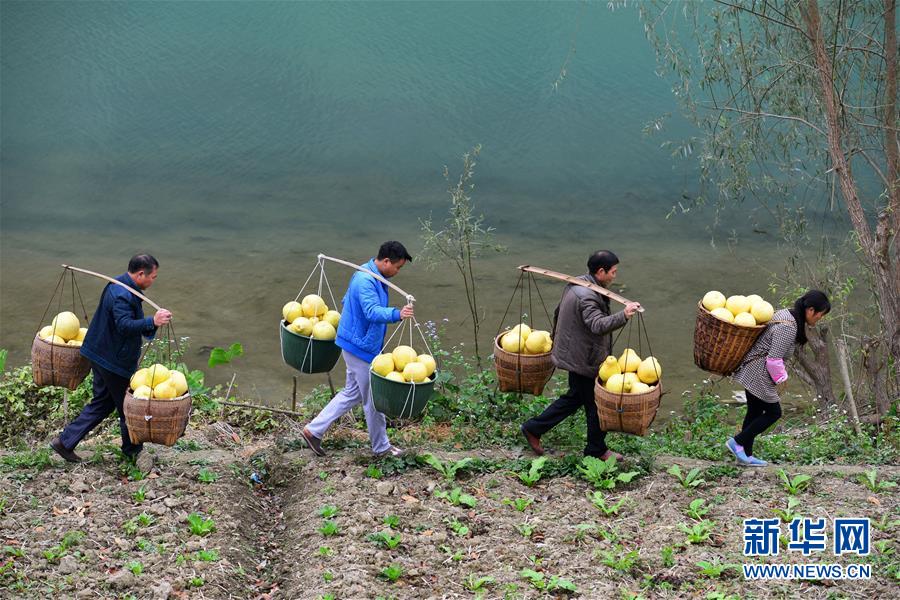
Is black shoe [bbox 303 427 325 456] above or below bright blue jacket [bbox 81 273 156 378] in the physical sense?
below

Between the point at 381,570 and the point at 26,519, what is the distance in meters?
2.20

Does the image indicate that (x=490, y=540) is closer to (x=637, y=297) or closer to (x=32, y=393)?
(x=32, y=393)

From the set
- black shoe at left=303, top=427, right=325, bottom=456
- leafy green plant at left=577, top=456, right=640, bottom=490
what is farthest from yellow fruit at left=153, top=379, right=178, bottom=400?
leafy green plant at left=577, top=456, right=640, bottom=490

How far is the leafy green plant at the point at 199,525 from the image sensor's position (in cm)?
612

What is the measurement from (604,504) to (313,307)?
2464 mm

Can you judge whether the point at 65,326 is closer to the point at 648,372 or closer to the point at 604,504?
the point at 604,504

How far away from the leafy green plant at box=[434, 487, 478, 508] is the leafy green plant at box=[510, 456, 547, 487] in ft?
1.38

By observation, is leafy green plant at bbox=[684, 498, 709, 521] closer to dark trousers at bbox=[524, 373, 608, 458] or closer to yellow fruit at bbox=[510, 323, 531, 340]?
dark trousers at bbox=[524, 373, 608, 458]

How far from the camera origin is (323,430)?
7.20 metres

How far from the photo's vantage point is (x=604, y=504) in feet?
20.9

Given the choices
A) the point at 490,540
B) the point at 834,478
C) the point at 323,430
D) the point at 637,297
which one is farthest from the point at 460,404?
the point at 637,297

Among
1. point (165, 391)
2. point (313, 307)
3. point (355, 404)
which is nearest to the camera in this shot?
point (165, 391)

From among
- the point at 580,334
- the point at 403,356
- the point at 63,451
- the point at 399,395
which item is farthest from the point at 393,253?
the point at 63,451

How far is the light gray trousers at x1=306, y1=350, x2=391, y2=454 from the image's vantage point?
22.8ft
